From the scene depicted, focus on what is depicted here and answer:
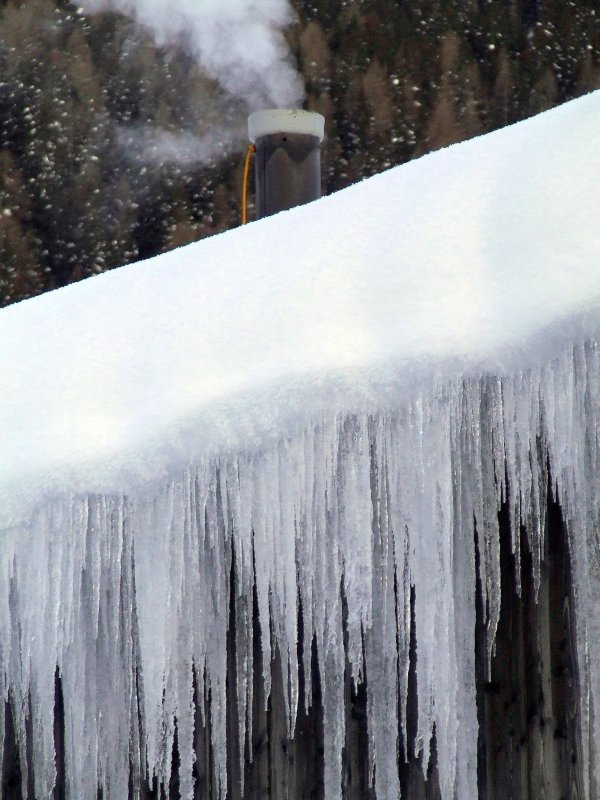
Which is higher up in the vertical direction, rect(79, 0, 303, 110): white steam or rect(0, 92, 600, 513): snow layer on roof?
rect(79, 0, 303, 110): white steam

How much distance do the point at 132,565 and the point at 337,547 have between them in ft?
1.70

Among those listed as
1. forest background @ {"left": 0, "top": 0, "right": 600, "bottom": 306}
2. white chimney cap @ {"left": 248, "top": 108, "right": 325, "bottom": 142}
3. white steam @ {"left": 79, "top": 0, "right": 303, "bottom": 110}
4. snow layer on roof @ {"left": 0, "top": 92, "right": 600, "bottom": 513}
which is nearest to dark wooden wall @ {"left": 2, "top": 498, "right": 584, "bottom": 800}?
snow layer on roof @ {"left": 0, "top": 92, "right": 600, "bottom": 513}

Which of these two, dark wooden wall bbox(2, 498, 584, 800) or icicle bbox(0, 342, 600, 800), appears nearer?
icicle bbox(0, 342, 600, 800)

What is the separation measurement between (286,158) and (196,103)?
781 inches

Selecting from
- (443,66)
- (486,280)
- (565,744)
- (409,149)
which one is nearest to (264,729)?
(565,744)

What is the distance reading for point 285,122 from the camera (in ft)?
15.5

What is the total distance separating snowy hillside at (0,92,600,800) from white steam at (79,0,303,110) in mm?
21813

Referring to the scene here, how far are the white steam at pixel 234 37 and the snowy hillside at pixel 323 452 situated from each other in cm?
2181

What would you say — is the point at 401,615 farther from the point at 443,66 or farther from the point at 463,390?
the point at 443,66

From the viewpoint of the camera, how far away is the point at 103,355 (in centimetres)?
291

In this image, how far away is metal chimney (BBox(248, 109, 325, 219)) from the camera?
15.5ft

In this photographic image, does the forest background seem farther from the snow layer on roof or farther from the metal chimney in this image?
the snow layer on roof

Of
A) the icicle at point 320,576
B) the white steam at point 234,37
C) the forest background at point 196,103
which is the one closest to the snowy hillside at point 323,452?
the icicle at point 320,576

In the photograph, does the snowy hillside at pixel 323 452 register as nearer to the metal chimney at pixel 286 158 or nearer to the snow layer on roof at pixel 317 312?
the snow layer on roof at pixel 317 312
